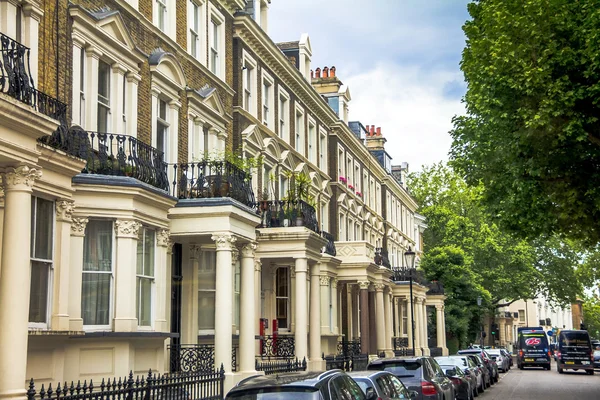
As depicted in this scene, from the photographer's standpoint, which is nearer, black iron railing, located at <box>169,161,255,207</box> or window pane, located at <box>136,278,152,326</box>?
window pane, located at <box>136,278,152,326</box>

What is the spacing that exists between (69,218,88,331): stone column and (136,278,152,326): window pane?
1.85 m

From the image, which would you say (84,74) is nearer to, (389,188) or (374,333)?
(374,333)

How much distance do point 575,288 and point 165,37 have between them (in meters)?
55.7

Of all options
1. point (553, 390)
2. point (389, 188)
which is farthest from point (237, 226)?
point (389, 188)

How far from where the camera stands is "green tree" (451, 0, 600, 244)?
17.1 m

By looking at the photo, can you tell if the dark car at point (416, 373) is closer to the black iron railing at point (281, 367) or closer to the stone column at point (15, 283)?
the black iron railing at point (281, 367)

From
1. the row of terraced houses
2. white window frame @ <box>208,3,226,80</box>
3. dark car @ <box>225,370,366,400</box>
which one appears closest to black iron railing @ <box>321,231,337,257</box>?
the row of terraced houses

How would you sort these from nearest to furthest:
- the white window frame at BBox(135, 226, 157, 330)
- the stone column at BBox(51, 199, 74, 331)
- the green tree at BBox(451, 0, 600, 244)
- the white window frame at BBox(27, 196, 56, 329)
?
the white window frame at BBox(27, 196, 56, 329), the stone column at BBox(51, 199, 74, 331), the white window frame at BBox(135, 226, 157, 330), the green tree at BBox(451, 0, 600, 244)

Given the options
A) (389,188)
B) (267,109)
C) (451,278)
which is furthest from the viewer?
(451,278)

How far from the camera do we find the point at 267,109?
29062mm

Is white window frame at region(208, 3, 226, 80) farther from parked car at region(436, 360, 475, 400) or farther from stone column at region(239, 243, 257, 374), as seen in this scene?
parked car at region(436, 360, 475, 400)

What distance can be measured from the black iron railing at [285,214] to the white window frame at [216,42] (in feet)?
14.1

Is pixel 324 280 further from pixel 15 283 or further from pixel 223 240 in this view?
pixel 15 283

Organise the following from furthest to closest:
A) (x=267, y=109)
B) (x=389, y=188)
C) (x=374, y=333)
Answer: (x=389, y=188), (x=374, y=333), (x=267, y=109)
